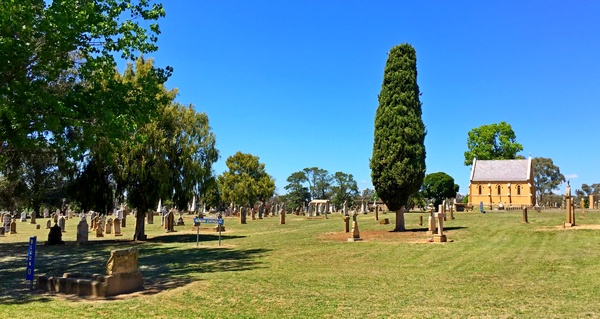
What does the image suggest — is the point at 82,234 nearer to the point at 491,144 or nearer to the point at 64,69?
the point at 64,69

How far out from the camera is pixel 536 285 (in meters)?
10.5

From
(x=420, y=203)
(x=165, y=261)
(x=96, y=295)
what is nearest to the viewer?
(x=96, y=295)

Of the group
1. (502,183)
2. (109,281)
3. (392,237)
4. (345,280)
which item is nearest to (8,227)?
(392,237)

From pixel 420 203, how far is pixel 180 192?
41293 millimetres

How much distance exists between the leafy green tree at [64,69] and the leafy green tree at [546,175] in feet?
374

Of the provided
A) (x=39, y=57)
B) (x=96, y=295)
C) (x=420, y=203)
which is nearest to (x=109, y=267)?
(x=96, y=295)

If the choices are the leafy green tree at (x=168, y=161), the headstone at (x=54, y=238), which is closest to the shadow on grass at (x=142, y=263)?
the headstone at (x=54, y=238)

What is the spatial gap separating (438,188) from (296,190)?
39.8m

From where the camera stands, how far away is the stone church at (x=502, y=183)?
70.5 m

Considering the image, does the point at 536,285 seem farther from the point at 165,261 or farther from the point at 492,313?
the point at 165,261

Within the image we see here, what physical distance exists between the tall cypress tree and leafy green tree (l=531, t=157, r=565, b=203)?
98307mm

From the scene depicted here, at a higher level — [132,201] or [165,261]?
[132,201]

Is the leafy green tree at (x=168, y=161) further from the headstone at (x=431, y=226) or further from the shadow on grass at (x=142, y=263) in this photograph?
the headstone at (x=431, y=226)

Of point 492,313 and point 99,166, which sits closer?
point 492,313
